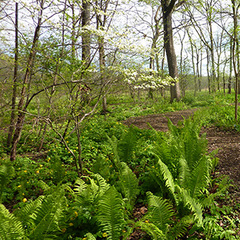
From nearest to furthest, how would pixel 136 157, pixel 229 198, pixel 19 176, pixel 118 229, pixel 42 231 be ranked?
pixel 42 231, pixel 118 229, pixel 229 198, pixel 19 176, pixel 136 157

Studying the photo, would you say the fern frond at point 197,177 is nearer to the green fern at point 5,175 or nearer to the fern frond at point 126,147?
the fern frond at point 126,147

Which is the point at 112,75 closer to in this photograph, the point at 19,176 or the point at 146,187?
the point at 146,187

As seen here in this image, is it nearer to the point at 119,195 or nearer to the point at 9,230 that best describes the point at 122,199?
the point at 119,195

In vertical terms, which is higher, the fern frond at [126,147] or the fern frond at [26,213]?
the fern frond at [126,147]

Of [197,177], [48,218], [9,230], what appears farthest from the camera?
[197,177]

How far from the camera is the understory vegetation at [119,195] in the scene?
1.95 metres

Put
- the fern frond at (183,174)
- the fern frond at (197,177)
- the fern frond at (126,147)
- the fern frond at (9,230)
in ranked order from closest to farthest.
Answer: the fern frond at (9,230), the fern frond at (197,177), the fern frond at (183,174), the fern frond at (126,147)

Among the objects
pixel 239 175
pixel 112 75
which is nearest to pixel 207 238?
pixel 239 175

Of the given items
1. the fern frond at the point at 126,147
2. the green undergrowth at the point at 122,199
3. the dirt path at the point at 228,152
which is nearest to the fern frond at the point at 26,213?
the green undergrowth at the point at 122,199

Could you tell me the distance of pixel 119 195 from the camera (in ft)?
6.86

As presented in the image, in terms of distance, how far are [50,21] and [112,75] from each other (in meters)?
1.54

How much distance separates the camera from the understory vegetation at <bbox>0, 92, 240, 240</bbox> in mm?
1951

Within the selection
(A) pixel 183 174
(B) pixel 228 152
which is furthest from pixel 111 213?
(B) pixel 228 152

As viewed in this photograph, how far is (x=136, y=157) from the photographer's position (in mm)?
4094
